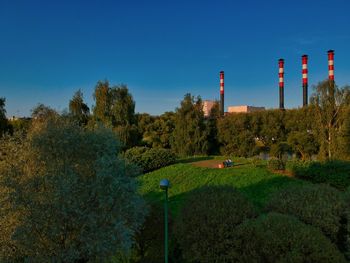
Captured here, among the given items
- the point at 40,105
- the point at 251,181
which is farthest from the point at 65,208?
the point at 251,181

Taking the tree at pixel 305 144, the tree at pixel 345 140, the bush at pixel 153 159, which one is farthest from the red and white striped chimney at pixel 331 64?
the bush at pixel 153 159

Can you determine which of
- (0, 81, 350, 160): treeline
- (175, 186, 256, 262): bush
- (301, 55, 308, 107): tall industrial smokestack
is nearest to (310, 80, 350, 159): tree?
(0, 81, 350, 160): treeline

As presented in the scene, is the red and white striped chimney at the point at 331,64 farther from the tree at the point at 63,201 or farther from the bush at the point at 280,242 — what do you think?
the tree at the point at 63,201

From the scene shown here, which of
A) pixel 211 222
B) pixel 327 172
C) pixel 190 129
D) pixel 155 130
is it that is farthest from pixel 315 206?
pixel 155 130

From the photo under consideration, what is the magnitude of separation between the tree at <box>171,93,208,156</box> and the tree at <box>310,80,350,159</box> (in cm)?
1018

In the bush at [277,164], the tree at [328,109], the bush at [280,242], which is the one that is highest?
the tree at [328,109]

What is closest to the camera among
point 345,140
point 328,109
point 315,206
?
point 315,206

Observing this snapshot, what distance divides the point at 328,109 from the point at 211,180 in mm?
10197

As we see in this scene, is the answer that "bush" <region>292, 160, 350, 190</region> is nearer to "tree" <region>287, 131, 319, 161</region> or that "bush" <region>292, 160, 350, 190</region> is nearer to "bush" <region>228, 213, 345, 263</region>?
"tree" <region>287, 131, 319, 161</region>

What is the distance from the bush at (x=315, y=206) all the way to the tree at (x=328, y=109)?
16.2 meters

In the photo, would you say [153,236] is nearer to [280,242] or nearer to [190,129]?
[280,242]

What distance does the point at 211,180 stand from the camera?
20.9 meters

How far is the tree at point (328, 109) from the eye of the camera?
79.8ft

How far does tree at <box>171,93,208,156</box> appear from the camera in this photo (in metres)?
31.0
